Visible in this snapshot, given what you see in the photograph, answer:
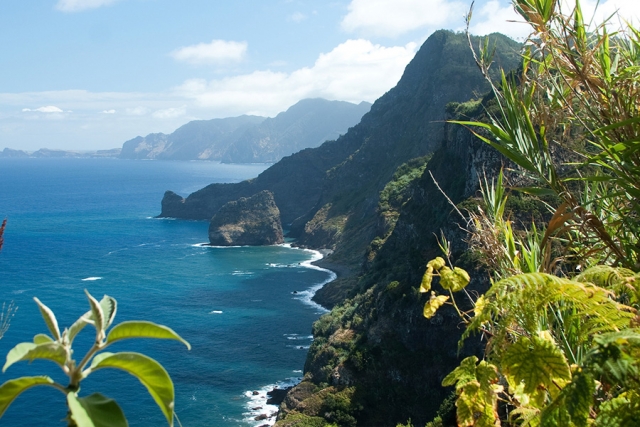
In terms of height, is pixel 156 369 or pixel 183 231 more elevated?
pixel 156 369

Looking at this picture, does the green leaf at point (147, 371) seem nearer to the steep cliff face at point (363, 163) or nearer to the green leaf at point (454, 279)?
the green leaf at point (454, 279)

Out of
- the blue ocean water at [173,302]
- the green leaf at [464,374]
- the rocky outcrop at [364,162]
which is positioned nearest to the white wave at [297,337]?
the blue ocean water at [173,302]

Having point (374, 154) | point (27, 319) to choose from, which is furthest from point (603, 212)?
point (374, 154)

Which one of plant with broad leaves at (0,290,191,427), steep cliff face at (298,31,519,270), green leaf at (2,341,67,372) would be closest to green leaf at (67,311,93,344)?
plant with broad leaves at (0,290,191,427)

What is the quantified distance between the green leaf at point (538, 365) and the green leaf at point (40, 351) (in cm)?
262

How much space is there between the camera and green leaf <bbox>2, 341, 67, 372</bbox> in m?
2.19

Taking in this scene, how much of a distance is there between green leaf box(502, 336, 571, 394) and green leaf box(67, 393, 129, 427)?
2.40 m

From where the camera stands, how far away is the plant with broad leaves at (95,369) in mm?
2180

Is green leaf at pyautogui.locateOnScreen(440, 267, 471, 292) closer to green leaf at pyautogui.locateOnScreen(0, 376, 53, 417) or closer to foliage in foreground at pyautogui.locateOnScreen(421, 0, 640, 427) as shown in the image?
foliage in foreground at pyautogui.locateOnScreen(421, 0, 640, 427)

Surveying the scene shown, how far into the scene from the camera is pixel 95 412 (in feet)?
7.20

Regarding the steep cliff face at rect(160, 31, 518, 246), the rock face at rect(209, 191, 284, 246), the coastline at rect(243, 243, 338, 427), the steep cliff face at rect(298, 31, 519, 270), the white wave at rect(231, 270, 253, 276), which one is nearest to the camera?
the coastline at rect(243, 243, 338, 427)

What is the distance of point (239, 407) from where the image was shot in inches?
1642

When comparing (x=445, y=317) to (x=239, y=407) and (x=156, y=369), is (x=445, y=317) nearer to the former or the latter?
(x=239, y=407)

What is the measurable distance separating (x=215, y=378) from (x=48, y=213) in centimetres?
10507
